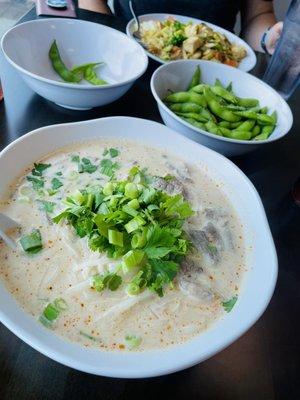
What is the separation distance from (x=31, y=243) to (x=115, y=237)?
191 mm

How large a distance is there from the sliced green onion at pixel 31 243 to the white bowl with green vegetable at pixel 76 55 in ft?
1.79

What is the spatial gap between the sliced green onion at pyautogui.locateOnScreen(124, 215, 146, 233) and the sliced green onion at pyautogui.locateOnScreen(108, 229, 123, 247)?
2cm

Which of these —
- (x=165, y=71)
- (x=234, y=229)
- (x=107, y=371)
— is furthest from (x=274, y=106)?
(x=107, y=371)

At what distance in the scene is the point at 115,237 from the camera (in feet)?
2.46

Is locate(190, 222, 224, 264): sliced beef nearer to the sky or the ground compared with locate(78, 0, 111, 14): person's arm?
nearer to the ground

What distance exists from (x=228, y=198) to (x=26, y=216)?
54 cm

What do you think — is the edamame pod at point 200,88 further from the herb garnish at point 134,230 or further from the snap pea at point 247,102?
the herb garnish at point 134,230

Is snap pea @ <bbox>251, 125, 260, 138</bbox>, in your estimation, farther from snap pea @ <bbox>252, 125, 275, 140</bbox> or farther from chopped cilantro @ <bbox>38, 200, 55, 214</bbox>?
chopped cilantro @ <bbox>38, 200, 55, 214</bbox>

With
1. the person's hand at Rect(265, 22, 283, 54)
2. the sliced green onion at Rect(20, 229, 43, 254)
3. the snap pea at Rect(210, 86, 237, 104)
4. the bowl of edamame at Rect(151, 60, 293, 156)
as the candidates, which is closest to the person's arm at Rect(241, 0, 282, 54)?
the person's hand at Rect(265, 22, 283, 54)

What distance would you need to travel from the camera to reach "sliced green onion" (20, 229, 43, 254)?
0.79 m

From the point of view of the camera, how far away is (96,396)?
26.2 inches

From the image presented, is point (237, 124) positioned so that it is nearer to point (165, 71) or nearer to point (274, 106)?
point (274, 106)

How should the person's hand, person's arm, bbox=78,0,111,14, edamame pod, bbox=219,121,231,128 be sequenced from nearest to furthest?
edamame pod, bbox=219,121,231,128 → the person's hand → person's arm, bbox=78,0,111,14

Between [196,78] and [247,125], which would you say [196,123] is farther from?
[196,78]
